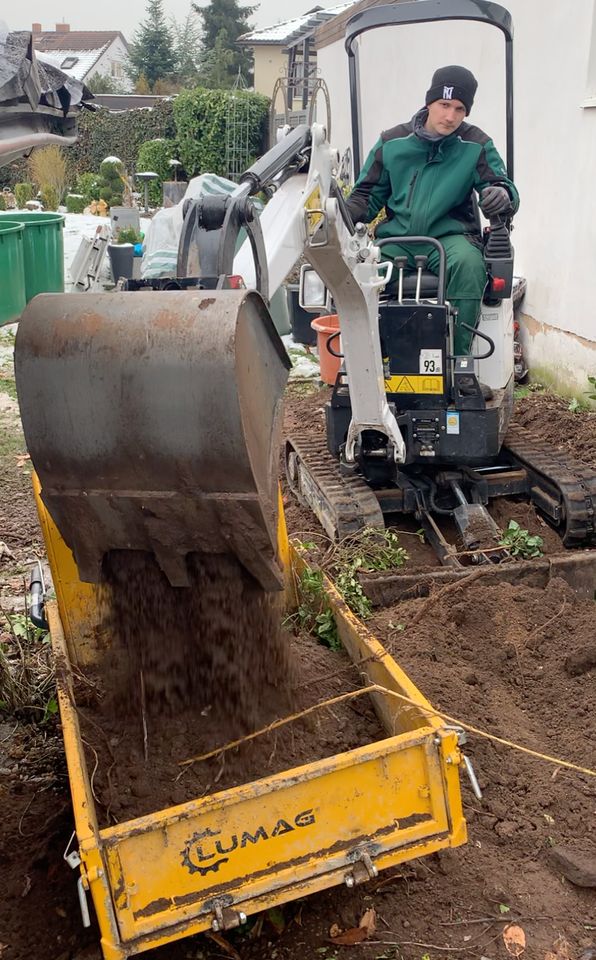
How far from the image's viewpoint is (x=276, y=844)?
2.62 m

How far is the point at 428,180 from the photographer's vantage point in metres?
5.39

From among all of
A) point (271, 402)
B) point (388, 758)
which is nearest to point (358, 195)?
point (271, 402)

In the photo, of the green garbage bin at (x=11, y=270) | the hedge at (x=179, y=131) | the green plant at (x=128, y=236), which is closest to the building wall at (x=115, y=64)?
the hedge at (x=179, y=131)

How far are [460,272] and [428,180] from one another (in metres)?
0.57

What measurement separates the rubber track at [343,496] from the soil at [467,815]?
2.54 ft

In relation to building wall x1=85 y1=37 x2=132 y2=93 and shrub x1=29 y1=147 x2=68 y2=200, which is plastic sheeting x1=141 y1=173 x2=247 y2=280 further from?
building wall x1=85 y1=37 x2=132 y2=93

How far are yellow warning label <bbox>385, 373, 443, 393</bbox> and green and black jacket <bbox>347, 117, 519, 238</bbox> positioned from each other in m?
0.84

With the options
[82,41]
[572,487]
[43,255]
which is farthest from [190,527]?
[82,41]

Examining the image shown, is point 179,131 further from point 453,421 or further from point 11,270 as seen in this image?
point 453,421

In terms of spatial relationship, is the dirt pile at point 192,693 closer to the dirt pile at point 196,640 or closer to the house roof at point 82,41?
the dirt pile at point 196,640

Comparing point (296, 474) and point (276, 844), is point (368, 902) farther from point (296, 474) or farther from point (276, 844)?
point (296, 474)

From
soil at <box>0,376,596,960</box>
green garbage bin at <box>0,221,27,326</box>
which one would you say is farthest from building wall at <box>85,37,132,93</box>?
soil at <box>0,376,596,960</box>

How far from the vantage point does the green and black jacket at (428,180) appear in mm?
5301

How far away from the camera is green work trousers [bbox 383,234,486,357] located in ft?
17.5
